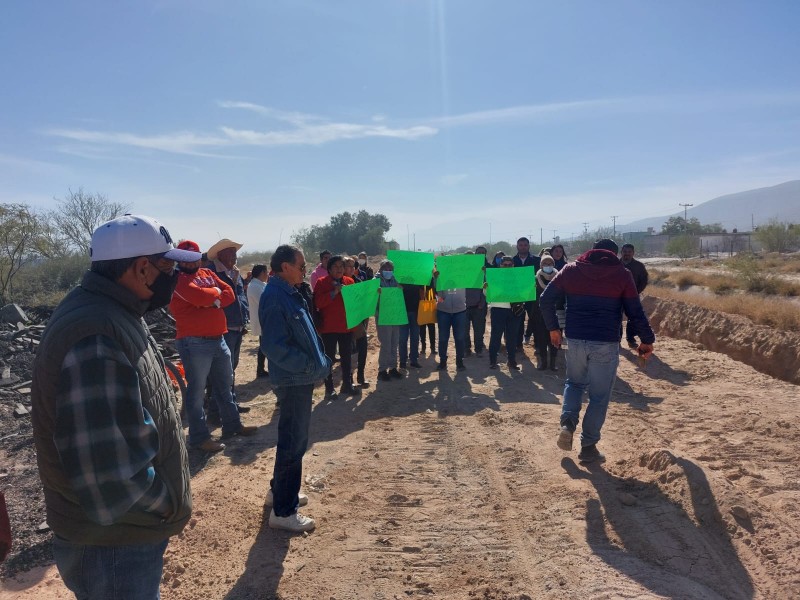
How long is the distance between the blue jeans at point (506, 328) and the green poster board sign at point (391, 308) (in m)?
1.88

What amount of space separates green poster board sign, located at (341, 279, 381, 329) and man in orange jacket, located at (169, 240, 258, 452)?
208cm

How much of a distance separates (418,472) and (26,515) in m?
3.62

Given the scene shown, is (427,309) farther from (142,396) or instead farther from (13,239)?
(13,239)

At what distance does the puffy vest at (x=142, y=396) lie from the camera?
1.74 m

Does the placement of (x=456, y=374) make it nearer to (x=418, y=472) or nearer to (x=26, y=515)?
(x=418, y=472)

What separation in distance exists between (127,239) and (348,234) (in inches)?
2041

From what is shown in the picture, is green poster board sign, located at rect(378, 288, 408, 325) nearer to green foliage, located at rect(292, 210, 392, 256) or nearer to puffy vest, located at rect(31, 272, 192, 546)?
puffy vest, located at rect(31, 272, 192, 546)

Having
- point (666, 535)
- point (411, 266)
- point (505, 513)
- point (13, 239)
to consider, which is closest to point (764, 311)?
point (411, 266)

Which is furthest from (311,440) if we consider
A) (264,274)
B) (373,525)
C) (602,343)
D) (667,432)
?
(667,432)

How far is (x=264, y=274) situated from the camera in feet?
24.1

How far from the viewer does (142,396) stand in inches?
75.2

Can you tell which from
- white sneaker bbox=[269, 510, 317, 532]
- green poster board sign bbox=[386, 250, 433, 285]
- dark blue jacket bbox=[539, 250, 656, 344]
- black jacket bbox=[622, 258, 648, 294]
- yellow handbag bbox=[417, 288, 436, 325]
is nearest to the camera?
white sneaker bbox=[269, 510, 317, 532]

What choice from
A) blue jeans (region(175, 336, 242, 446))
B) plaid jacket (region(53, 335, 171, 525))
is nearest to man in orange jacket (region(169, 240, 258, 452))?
blue jeans (region(175, 336, 242, 446))

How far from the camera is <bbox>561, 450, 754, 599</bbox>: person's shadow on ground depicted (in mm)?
3371
